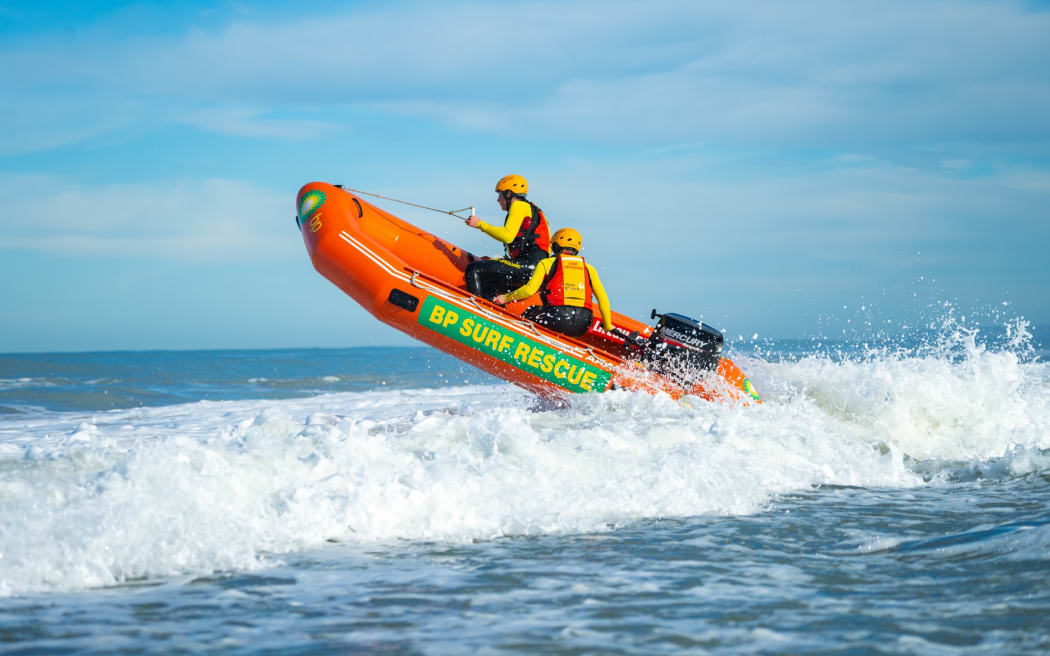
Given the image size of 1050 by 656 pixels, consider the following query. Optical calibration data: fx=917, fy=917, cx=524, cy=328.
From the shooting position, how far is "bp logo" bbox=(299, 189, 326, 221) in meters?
7.42

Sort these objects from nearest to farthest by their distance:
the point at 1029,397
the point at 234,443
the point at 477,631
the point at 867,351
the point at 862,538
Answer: the point at 477,631 < the point at 862,538 < the point at 234,443 < the point at 1029,397 < the point at 867,351

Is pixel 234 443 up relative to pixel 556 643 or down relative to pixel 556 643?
up

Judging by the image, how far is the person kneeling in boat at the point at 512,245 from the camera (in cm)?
757

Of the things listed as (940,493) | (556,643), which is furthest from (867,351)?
(556,643)

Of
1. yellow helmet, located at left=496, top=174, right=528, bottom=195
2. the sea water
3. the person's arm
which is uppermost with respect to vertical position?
yellow helmet, located at left=496, top=174, right=528, bottom=195

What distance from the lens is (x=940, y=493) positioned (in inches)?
195

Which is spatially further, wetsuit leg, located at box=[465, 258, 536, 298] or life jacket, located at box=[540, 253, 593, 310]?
wetsuit leg, located at box=[465, 258, 536, 298]

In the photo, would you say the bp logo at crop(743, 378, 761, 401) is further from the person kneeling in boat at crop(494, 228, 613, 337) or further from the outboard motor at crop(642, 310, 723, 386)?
the person kneeling in boat at crop(494, 228, 613, 337)

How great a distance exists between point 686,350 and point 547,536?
3481 mm

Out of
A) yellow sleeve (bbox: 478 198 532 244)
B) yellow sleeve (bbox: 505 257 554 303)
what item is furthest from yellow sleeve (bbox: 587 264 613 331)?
yellow sleeve (bbox: 478 198 532 244)

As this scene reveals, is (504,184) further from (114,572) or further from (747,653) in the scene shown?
(747,653)

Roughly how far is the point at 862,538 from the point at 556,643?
5.85 feet

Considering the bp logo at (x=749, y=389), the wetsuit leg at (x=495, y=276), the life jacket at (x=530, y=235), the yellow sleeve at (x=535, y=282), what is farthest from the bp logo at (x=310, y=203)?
the bp logo at (x=749, y=389)

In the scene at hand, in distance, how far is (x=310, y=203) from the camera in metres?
7.47
